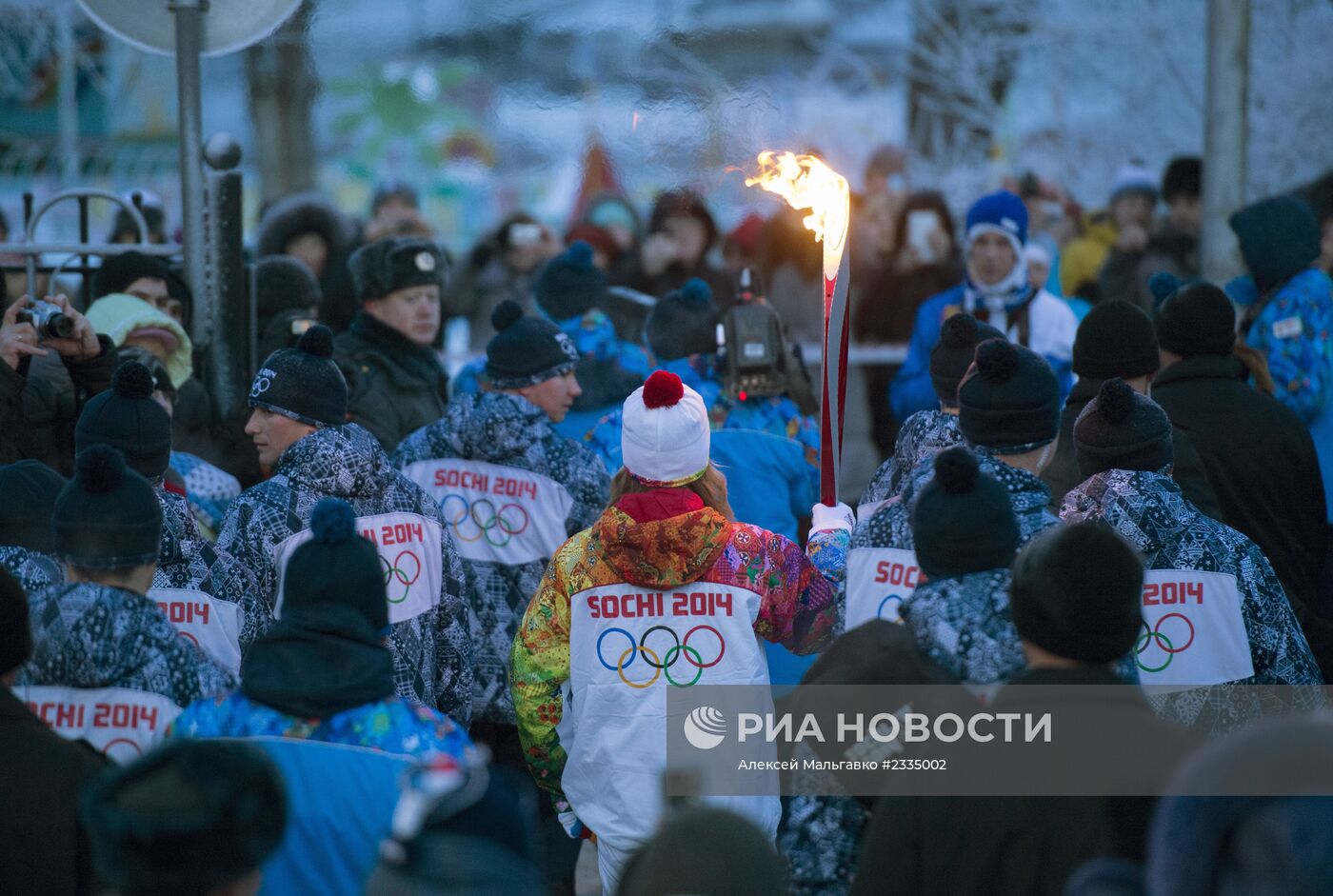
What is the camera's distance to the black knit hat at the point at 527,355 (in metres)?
5.69

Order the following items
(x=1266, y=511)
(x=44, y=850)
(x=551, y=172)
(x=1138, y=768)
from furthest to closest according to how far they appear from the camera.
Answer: (x=551, y=172), (x=1266, y=511), (x=44, y=850), (x=1138, y=768)

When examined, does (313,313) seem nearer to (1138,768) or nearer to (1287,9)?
(1138,768)

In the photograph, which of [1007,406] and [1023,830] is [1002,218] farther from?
[1023,830]

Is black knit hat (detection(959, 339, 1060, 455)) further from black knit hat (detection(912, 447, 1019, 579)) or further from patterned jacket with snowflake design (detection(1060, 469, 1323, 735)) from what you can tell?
black knit hat (detection(912, 447, 1019, 579))

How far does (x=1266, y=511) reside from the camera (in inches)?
225

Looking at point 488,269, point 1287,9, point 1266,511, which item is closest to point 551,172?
point 488,269

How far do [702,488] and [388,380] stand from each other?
9.11ft

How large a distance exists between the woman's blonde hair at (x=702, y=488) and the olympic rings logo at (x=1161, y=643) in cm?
112

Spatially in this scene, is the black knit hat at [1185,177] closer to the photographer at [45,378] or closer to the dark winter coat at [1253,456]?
the dark winter coat at [1253,456]

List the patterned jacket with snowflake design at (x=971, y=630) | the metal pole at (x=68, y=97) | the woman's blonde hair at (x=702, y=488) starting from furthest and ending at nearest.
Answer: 1. the metal pole at (x=68, y=97)
2. the woman's blonde hair at (x=702, y=488)
3. the patterned jacket with snowflake design at (x=971, y=630)

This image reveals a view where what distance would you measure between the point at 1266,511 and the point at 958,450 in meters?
2.87

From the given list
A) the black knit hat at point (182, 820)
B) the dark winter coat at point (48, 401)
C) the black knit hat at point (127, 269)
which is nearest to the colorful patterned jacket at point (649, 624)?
the black knit hat at point (182, 820)

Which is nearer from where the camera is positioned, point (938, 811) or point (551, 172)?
point (938, 811)

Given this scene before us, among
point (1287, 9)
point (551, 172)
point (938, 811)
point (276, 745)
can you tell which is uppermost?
point (551, 172)
